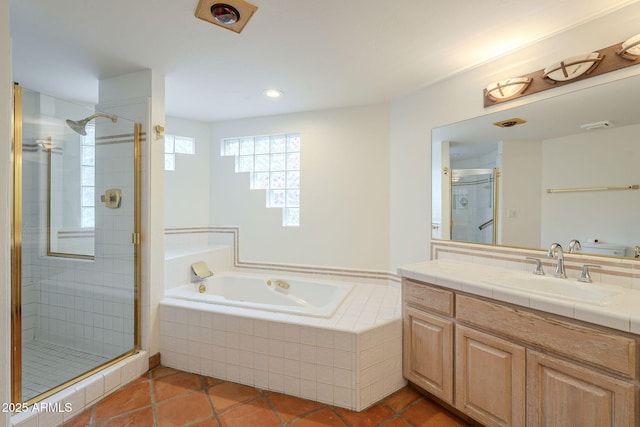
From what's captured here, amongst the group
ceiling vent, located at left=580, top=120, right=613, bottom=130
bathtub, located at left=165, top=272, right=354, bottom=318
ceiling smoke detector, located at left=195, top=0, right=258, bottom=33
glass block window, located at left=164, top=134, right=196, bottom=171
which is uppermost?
ceiling smoke detector, located at left=195, top=0, right=258, bottom=33

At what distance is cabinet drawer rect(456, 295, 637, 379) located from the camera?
3.42 feet

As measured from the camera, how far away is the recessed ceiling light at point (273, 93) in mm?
2386

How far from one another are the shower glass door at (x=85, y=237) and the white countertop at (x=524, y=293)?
6.72ft

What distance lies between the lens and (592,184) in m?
1.53

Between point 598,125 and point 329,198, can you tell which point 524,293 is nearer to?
point 598,125

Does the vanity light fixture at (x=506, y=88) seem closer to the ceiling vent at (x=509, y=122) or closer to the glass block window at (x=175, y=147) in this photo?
the ceiling vent at (x=509, y=122)

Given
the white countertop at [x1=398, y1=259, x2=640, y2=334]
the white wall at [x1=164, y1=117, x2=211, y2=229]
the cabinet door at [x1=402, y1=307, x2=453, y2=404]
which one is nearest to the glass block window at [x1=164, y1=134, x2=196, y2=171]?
the white wall at [x1=164, y1=117, x2=211, y2=229]

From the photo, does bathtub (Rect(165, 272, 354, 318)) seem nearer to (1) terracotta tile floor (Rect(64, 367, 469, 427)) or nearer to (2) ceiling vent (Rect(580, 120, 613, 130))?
(1) terracotta tile floor (Rect(64, 367, 469, 427))

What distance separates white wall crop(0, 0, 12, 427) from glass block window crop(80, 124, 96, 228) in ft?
3.34

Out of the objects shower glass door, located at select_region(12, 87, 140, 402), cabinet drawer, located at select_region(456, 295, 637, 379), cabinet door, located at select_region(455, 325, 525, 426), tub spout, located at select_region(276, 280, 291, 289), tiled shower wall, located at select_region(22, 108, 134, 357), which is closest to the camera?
cabinet drawer, located at select_region(456, 295, 637, 379)

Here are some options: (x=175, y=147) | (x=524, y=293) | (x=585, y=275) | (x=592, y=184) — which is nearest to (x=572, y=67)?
(x=592, y=184)

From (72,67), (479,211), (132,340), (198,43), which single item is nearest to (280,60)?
(198,43)

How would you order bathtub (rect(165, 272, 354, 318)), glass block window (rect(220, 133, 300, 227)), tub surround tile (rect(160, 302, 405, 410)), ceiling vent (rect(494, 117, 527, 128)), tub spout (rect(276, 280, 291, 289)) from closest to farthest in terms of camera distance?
tub surround tile (rect(160, 302, 405, 410))
ceiling vent (rect(494, 117, 527, 128))
bathtub (rect(165, 272, 354, 318))
tub spout (rect(276, 280, 291, 289))
glass block window (rect(220, 133, 300, 227))

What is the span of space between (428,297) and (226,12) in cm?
192
